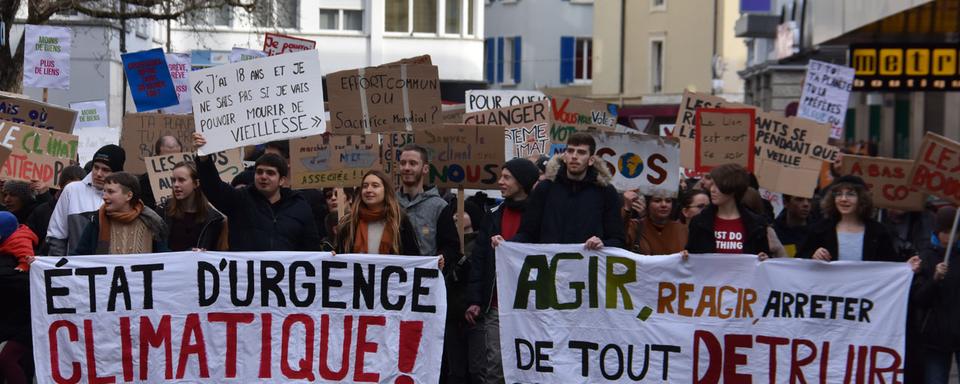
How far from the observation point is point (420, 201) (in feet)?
32.1

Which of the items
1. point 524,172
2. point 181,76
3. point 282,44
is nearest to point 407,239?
point 524,172

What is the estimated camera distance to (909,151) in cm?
3005

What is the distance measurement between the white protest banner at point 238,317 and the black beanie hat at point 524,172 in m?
0.88

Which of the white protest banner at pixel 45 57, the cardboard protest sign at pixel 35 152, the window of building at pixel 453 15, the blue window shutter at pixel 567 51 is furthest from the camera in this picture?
the blue window shutter at pixel 567 51

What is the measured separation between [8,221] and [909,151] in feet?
77.4

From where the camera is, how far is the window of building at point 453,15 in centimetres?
4675

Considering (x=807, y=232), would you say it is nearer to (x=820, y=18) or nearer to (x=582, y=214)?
(x=582, y=214)

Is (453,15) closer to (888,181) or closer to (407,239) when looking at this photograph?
(888,181)

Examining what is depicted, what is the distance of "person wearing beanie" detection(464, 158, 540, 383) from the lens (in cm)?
958

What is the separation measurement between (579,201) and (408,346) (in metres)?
1.30

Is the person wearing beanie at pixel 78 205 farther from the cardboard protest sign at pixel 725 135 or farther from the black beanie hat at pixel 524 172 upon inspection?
the cardboard protest sign at pixel 725 135

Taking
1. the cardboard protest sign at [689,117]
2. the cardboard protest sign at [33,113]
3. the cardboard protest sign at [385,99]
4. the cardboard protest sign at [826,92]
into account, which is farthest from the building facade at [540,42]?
the cardboard protest sign at [385,99]

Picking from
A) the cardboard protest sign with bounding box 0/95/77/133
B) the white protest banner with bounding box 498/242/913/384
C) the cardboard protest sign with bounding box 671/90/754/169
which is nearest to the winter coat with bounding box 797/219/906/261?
the white protest banner with bounding box 498/242/913/384

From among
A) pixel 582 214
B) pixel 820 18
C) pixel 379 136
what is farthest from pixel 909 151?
pixel 582 214
